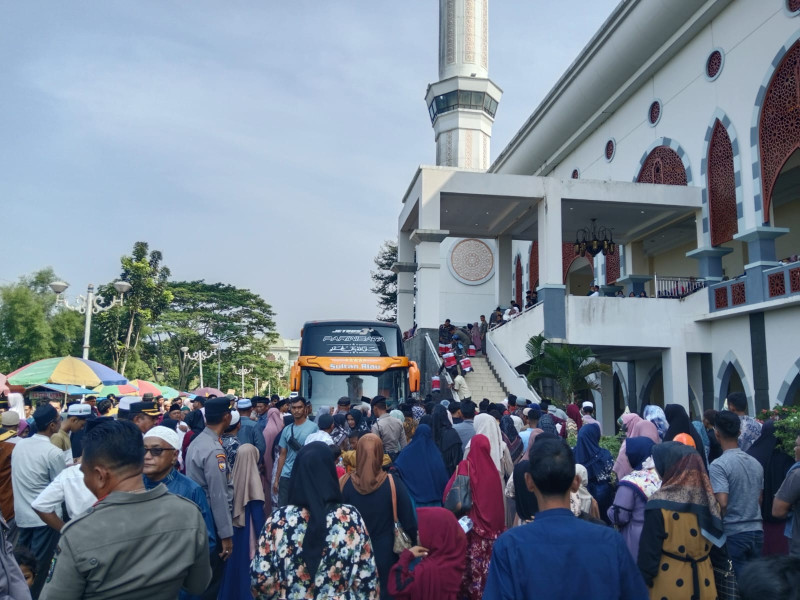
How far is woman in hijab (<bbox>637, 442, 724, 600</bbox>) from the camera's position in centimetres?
360

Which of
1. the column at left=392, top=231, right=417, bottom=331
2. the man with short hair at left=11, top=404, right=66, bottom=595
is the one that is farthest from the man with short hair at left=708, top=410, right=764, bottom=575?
the column at left=392, top=231, right=417, bottom=331

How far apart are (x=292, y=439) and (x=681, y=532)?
13.4ft

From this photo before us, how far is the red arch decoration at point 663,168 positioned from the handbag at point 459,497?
15320 mm

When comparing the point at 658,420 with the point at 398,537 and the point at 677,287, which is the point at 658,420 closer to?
the point at 398,537

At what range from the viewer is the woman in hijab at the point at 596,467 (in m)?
5.43

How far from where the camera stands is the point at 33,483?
15.6 ft

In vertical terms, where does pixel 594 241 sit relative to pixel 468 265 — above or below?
below

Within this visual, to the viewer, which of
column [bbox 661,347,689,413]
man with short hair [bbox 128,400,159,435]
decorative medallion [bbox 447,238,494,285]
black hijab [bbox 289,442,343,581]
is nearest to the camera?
black hijab [bbox 289,442,343,581]

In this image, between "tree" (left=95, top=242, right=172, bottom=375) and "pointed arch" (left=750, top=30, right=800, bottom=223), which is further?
"tree" (left=95, top=242, right=172, bottom=375)

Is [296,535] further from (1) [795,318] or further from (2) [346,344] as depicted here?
(1) [795,318]

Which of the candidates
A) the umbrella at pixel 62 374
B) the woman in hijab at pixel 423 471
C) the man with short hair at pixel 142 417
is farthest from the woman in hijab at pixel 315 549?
the umbrella at pixel 62 374

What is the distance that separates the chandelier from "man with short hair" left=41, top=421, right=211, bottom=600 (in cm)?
1754

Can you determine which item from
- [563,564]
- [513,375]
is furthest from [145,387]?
[563,564]

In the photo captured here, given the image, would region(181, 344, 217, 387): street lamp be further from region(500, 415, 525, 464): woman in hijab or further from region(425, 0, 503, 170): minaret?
region(500, 415, 525, 464): woman in hijab
